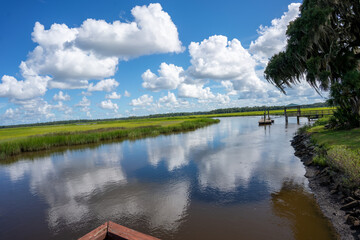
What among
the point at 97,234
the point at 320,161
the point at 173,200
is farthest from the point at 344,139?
the point at 97,234

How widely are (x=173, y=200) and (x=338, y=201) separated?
665 cm

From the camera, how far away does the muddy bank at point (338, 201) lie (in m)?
6.07

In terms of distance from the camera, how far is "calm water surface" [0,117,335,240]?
7074 mm

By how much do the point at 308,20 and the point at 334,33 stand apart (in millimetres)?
2110

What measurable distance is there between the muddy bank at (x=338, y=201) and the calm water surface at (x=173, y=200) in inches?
13.1

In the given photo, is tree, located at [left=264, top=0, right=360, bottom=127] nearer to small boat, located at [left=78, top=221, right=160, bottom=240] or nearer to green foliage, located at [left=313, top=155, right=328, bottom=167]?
green foliage, located at [left=313, top=155, right=328, bottom=167]

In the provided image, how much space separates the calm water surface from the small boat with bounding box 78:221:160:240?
3333 millimetres

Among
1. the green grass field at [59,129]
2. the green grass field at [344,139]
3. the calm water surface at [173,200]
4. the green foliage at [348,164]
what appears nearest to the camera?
the calm water surface at [173,200]

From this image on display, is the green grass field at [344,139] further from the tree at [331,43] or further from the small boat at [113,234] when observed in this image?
the small boat at [113,234]

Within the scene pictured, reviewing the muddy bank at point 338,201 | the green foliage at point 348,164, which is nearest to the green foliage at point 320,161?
the muddy bank at point 338,201

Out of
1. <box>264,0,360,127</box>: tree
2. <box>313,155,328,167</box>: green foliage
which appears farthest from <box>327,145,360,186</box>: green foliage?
<box>264,0,360,127</box>: tree

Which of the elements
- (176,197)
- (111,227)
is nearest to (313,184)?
(176,197)

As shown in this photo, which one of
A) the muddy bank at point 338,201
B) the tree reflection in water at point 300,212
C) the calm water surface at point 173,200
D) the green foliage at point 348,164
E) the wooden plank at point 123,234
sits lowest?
the calm water surface at point 173,200

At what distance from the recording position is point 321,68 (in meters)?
13.7
